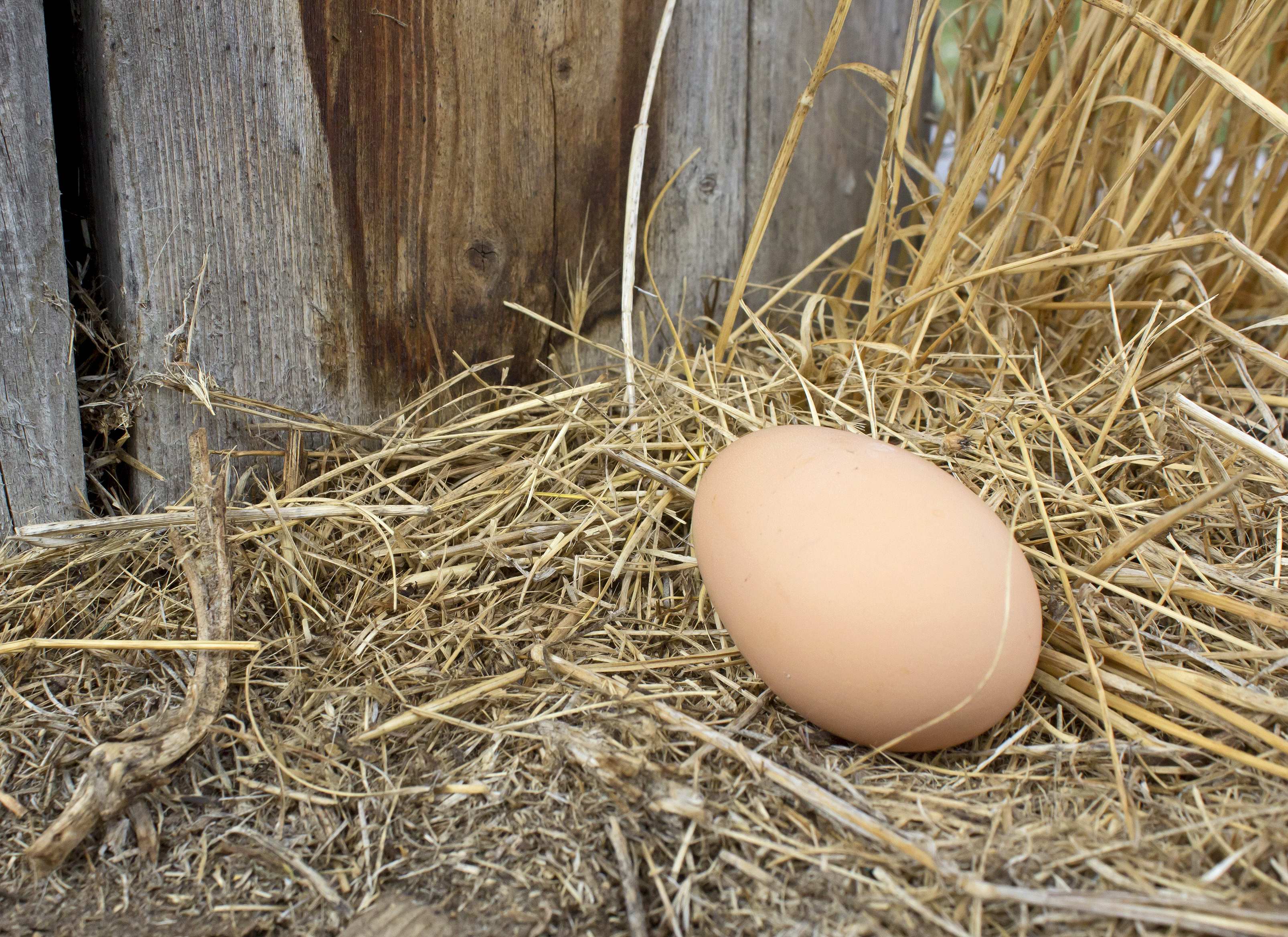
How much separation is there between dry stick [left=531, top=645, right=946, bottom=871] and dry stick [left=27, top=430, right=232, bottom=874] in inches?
14.2

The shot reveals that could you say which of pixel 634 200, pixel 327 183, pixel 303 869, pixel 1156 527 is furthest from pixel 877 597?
pixel 327 183

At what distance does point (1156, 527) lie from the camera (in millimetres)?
980

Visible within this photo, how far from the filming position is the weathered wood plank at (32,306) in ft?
3.64

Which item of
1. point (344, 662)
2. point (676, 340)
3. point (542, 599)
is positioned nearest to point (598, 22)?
point (676, 340)

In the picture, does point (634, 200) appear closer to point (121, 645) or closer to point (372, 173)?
point (372, 173)

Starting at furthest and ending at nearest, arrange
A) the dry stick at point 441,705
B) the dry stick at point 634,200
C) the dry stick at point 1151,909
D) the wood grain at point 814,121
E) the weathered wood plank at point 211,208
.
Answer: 1. the wood grain at point 814,121
2. the dry stick at point 634,200
3. the weathered wood plank at point 211,208
4. the dry stick at point 441,705
5. the dry stick at point 1151,909

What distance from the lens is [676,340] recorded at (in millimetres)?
1440

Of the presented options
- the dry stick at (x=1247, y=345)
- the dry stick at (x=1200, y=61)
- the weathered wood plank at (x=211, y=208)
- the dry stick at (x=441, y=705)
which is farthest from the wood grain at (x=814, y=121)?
the dry stick at (x=441, y=705)

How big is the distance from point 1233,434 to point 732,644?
630 mm

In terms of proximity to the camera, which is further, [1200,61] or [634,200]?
[634,200]

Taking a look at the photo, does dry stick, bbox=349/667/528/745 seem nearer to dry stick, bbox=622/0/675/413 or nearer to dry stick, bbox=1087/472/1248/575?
dry stick, bbox=622/0/675/413

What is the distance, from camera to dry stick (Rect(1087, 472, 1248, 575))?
88 cm

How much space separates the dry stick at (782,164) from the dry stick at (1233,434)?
61 centimetres

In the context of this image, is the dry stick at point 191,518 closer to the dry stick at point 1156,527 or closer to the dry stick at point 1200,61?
the dry stick at point 1156,527
